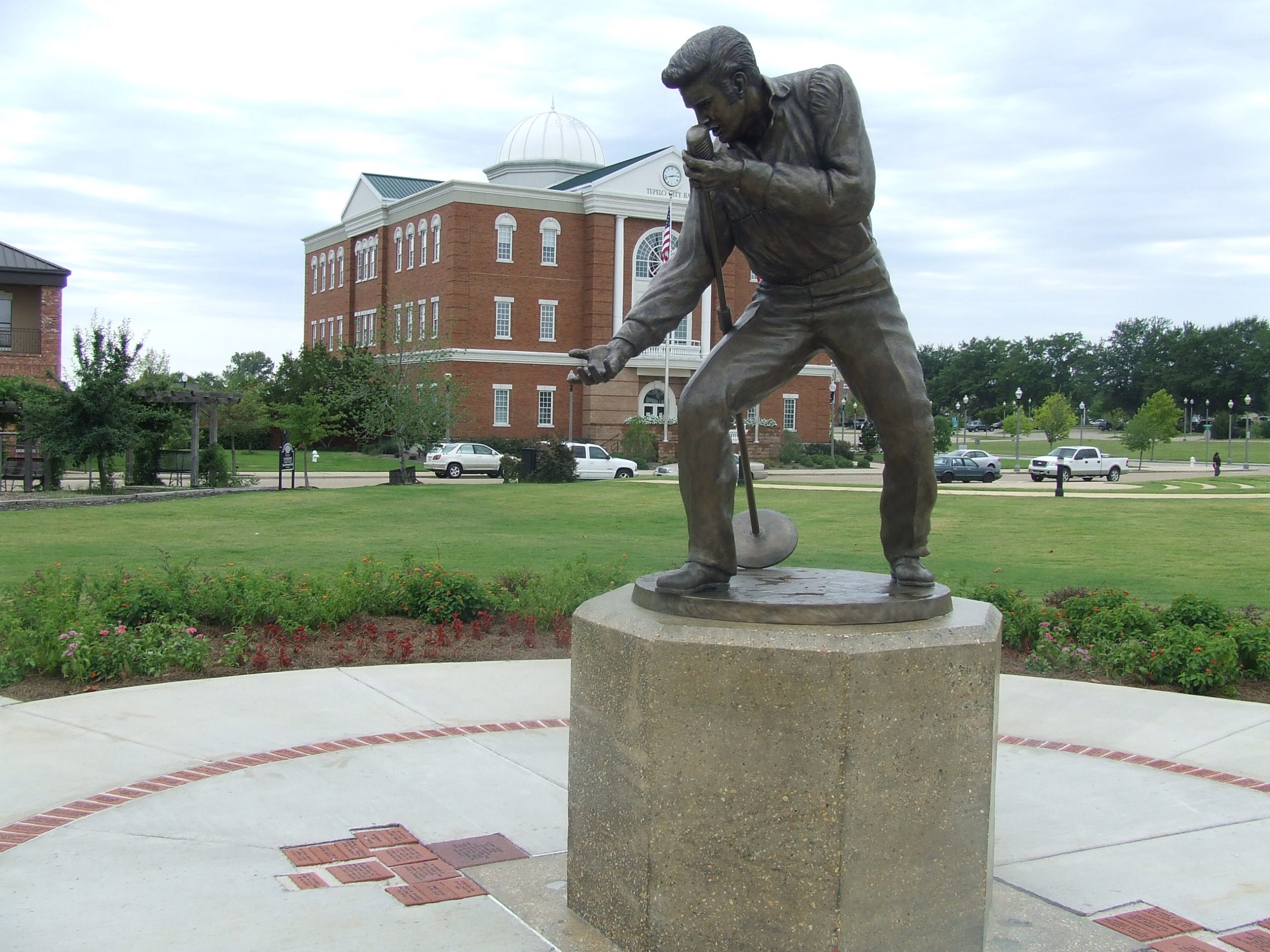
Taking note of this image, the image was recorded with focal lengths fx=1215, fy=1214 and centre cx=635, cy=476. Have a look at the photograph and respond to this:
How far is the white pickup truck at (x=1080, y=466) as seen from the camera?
1767 inches

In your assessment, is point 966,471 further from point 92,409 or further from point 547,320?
point 92,409

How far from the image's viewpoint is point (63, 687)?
7578 mm

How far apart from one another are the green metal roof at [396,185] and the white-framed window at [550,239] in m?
9.63

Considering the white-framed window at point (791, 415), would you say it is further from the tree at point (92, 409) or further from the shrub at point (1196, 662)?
the shrub at point (1196, 662)

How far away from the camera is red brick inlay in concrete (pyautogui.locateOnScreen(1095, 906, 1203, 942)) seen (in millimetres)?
4141

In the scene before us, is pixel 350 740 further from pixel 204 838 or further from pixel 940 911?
pixel 940 911

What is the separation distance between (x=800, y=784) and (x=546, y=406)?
51.0 metres

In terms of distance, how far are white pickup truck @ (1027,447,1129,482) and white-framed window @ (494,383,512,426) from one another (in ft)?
72.4

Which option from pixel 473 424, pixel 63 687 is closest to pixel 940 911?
pixel 63 687

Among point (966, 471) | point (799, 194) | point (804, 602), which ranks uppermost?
point (799, 194)

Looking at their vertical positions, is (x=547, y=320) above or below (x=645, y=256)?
below

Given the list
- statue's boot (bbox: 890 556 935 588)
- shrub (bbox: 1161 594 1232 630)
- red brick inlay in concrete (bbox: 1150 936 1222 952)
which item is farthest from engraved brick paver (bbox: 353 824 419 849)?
shrub (bbox: 1161 594 1232 630)

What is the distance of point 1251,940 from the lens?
4102 millimetres

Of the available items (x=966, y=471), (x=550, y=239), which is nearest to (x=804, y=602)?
(x=966, y=471)
